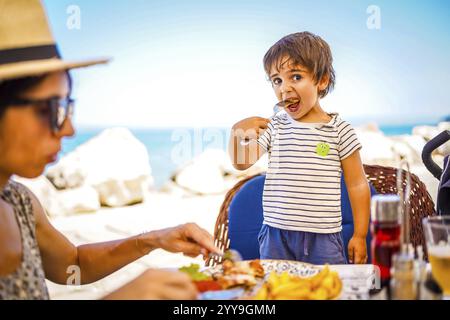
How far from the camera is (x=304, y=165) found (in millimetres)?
1854

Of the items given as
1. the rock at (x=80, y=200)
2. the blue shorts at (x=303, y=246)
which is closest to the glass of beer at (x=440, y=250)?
the blue shorts at (x=303, y=246)

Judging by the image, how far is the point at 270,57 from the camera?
189 centimetres

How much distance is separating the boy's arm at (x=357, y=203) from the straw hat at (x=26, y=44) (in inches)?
43.7

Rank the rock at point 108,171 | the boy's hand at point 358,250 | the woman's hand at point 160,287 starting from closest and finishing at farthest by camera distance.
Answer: the woman's hand at point 160,287, the boy's hand at point 358,250, the rock at point 108,171

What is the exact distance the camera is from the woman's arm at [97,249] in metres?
1.20

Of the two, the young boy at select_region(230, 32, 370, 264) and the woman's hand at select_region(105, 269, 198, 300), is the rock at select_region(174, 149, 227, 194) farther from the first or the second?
the woman's hand at select_region(105, 269, 198, 300)

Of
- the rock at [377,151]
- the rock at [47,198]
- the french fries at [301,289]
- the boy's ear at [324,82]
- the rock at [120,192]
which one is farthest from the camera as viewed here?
the rock at [377,151]

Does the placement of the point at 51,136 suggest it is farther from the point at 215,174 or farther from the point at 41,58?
the point at 215,174

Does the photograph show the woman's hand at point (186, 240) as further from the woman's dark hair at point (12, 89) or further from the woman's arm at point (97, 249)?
the woman's dark hair at point (12, 89)

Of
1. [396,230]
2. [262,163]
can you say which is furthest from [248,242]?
[262,163]

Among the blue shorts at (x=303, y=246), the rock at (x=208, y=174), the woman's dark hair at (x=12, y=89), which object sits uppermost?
the woman's dark hair at (x=12, y=89)

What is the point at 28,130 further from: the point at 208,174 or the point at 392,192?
the point at 208,174

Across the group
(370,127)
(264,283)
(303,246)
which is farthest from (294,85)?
(370,127)

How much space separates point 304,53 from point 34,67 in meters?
1.18
